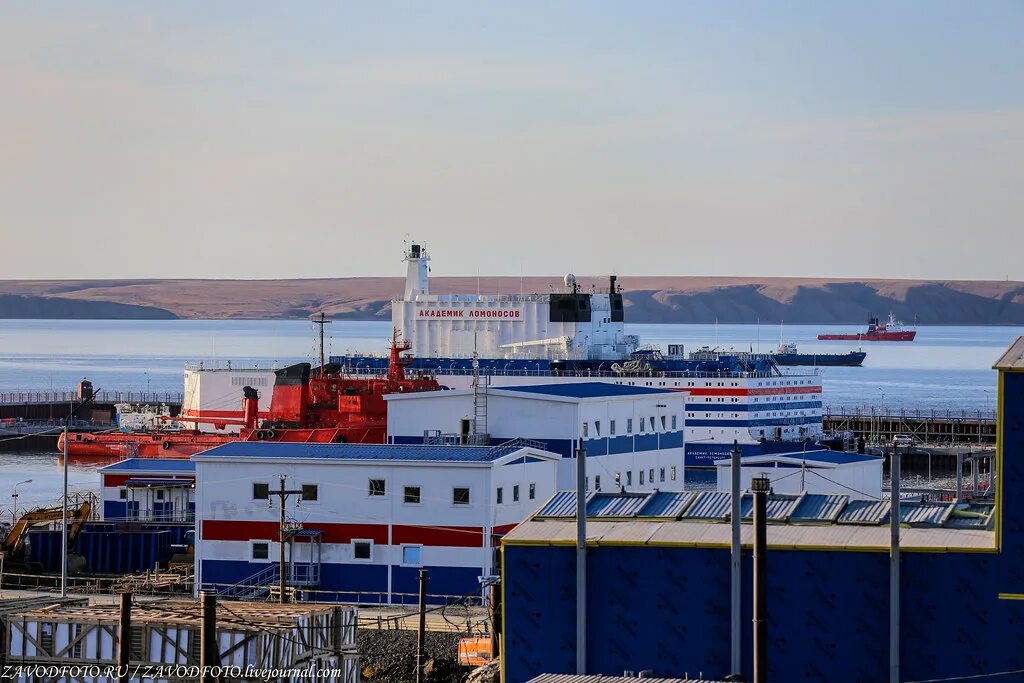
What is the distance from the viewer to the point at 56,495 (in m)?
61.6

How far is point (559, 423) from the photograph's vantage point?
38.7 meters

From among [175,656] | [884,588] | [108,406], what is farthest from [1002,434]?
[108,406]

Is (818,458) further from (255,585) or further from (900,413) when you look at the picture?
(900,413)

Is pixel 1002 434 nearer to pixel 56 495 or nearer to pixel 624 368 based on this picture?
pixel 56 495

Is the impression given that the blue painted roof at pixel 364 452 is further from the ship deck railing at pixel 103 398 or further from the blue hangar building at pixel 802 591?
the ship deck railing at pixel 103 398

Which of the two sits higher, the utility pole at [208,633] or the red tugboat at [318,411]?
the red tugboat at [318,411]

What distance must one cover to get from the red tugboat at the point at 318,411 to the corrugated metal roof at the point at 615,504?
905 inches

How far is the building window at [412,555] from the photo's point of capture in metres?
33.8

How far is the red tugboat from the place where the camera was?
4700 cm

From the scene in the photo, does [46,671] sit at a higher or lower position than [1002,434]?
lower

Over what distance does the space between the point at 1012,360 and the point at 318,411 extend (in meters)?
33.6

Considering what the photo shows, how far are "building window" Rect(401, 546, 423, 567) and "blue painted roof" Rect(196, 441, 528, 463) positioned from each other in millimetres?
1657

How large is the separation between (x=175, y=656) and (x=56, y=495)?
42.3 m

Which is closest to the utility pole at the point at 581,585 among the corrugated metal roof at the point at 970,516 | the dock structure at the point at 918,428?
the corrugated metal roof at the point at 970,516
